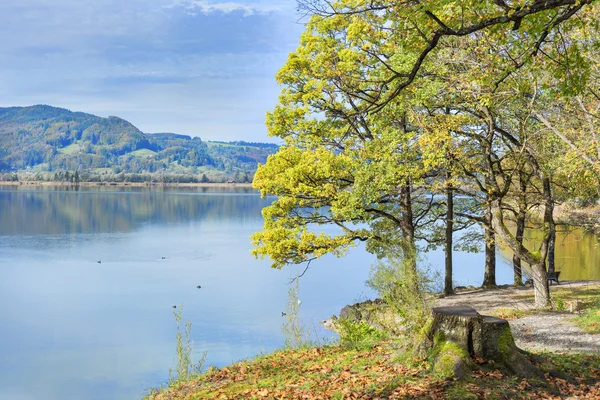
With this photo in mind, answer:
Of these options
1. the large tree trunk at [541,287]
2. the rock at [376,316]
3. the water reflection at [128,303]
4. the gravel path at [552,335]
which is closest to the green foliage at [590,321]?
the gravel path at [552,335]

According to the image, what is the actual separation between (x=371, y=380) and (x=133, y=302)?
28122mm

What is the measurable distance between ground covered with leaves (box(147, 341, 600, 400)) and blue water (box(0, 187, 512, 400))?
653 centimetres

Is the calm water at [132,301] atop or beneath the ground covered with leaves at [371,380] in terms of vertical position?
beneath

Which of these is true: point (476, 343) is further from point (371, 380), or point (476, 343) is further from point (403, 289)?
point (403, 289)

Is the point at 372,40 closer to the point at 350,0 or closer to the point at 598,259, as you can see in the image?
the point at 350,0

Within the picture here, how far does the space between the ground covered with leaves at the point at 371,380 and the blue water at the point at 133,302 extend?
21.4ft

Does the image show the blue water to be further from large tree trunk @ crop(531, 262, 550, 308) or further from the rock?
large tree trunk @ crop(531, 262, 550, 308)

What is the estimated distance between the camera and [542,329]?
568 inches

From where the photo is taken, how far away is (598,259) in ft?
136

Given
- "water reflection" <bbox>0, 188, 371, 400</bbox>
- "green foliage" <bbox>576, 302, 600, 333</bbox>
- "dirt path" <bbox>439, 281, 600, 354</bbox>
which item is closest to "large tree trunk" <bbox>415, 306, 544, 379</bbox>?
"dirt path" <bbox>439, 281, 600, 354</bbox>

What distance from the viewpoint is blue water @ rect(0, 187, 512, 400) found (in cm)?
2164

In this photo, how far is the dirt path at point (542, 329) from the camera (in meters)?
12.6

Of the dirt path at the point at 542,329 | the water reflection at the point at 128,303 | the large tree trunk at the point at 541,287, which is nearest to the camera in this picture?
the dirt path at the point at 542,329

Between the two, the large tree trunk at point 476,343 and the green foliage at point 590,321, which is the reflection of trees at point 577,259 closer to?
the green foliage at point 590,321
